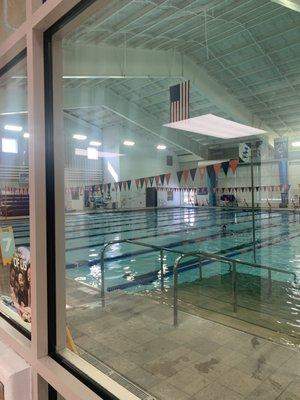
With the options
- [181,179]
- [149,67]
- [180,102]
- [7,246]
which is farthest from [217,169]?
[7,246]

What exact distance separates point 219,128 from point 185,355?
292 inches

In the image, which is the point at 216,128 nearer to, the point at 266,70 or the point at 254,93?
the point at 254,93

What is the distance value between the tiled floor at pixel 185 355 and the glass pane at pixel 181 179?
14 millimetres

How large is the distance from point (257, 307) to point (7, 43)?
11.6 ft

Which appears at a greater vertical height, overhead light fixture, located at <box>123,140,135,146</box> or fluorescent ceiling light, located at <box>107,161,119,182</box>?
overhead light fixture, located at <box>123,140,135,146</box>

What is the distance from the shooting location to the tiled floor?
1.79 m

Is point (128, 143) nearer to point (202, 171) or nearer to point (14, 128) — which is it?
point (202, 171)

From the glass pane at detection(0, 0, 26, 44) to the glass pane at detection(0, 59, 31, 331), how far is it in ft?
0.65

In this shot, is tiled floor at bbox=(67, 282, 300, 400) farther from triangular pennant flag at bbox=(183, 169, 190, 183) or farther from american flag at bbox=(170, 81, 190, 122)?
triangular pennant flag at bbox=(183, 169, 190, 183)

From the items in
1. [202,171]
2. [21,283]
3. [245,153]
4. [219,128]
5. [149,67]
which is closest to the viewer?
[21,283]

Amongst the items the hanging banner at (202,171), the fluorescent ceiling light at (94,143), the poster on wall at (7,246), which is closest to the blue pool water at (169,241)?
the poster on wall at (7,246)

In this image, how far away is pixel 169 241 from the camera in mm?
8969

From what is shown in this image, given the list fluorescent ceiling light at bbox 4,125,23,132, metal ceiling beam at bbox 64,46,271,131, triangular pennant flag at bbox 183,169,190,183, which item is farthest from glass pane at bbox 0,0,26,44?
triangular pennant flag at bbox 183,169,190,183

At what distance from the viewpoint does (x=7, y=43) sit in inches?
62.6
